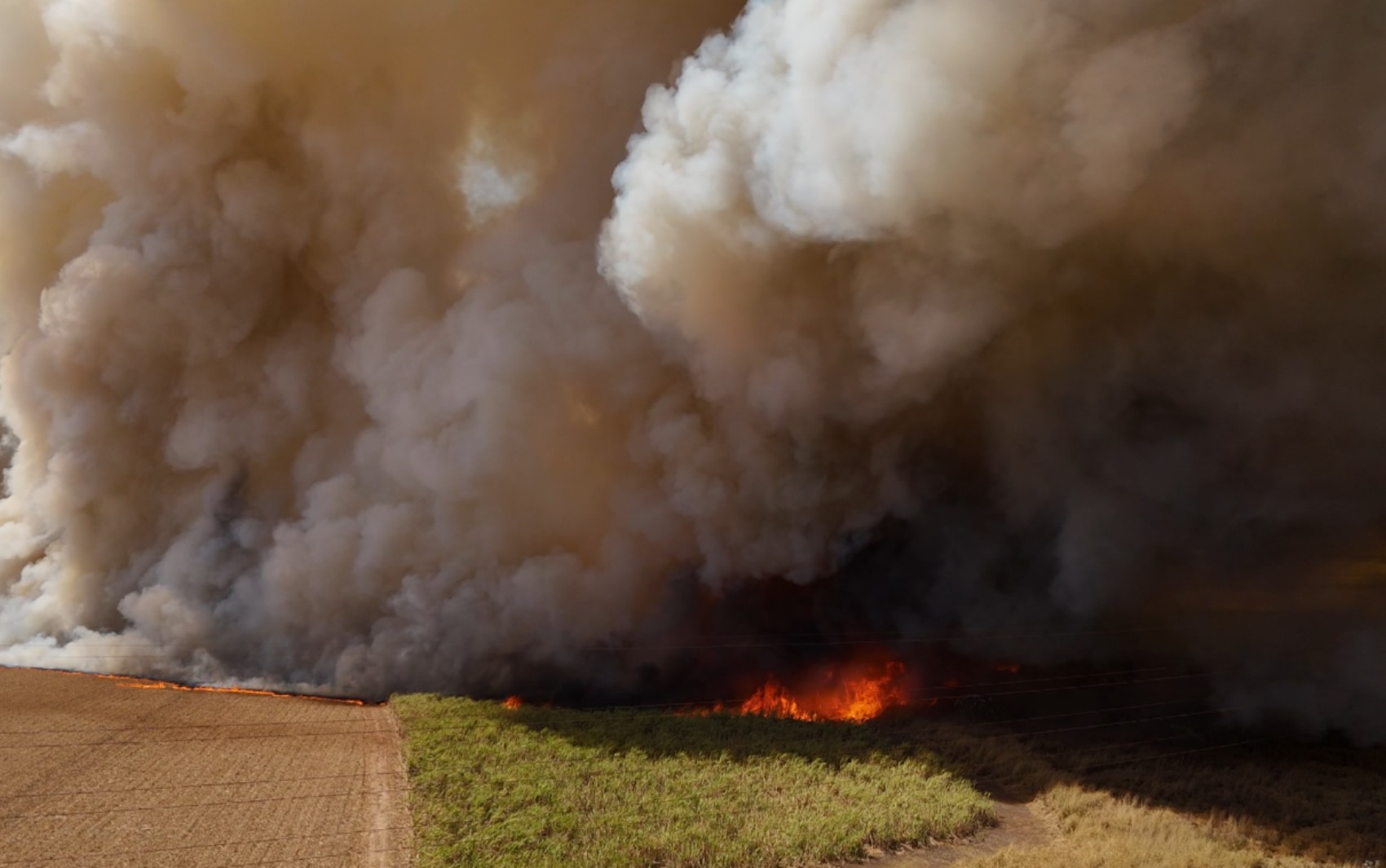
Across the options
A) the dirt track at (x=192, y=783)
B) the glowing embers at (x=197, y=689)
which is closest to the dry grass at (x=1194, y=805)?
the dirt track at (x=192, y=783)

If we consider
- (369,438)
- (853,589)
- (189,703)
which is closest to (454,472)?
(369,438)

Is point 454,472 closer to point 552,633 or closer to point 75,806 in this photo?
point 552,633

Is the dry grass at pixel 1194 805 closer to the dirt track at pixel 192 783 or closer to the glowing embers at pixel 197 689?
the dirt track at pixel 192 783

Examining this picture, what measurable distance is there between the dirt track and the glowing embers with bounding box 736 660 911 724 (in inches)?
392

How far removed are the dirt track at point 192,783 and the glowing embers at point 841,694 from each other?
995cm

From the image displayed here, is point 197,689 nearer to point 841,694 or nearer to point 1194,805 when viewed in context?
point 841,694

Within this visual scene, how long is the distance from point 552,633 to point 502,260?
1275 cm

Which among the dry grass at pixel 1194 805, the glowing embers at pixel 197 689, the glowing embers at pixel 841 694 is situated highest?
the glowing embers at pixel 197 689

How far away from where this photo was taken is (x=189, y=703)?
18281 mm

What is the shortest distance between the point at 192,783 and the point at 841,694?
51.5 feet

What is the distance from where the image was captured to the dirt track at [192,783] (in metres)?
10.3

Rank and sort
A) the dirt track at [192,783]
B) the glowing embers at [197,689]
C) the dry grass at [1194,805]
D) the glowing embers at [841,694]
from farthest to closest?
the glowing embers at [841,694] → the glowing embers at [197,689] → the dry grass at [1194,805] → the dirt track at [192,783]

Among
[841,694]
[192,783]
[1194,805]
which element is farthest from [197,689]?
[1194,805]

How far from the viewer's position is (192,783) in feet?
41.8
